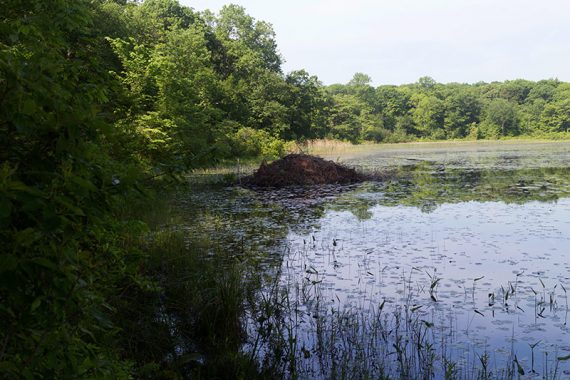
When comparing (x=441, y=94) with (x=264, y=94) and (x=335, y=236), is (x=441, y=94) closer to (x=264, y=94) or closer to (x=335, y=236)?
(x=264, y=94)

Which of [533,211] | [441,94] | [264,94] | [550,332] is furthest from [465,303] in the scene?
[441,94]

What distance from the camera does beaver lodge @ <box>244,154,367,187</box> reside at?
21344mm

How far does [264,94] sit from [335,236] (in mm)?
41426

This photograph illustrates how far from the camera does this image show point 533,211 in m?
13.1

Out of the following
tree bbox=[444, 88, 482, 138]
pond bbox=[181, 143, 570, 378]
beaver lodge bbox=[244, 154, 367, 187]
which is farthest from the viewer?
tree bbox=[444, 88, 482, 138]

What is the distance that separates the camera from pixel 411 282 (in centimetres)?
720

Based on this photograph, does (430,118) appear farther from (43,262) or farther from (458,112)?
(43,262)

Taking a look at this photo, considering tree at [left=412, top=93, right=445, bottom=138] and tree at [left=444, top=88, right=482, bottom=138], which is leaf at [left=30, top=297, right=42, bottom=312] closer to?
tree at [left=412, top=93, right=445, bottom=138]

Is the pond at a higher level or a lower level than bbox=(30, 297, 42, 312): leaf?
lower

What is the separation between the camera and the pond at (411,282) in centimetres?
477

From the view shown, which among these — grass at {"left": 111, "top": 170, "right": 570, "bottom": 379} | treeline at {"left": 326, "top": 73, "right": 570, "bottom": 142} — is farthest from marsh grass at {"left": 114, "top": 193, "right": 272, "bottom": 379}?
treeline at {"left": 326, "top": 73, "right": 570, "bottom": 142}

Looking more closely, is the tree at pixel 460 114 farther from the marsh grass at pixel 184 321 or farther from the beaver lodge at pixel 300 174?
the marsh grass at pixel 184 321

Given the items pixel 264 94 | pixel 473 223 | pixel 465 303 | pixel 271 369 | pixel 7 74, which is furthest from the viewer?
pixel 264 94

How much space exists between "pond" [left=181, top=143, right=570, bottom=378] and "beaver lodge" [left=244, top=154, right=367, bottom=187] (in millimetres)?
4924
